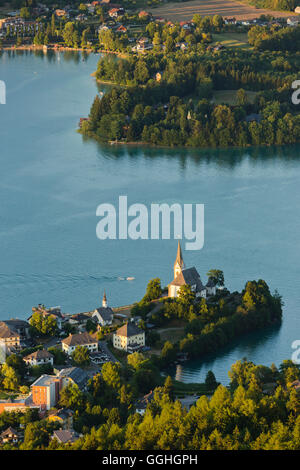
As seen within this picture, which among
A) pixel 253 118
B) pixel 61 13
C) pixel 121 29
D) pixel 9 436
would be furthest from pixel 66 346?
pixel 61 13

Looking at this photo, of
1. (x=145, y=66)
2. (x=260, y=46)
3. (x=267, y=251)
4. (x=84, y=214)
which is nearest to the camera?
(x=267, y=251)

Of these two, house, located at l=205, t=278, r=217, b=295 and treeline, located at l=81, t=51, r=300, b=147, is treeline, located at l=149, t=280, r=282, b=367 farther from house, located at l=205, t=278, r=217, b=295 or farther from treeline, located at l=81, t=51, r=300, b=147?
treeline, located at l=81, t=51, r=300, b=147

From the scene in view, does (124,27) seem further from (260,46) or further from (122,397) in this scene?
(122,397)

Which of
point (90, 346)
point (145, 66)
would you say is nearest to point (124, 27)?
point (145, 66)

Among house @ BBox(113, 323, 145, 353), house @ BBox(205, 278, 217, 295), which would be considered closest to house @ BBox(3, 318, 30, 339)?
house @ BBox(113, 323, 145, 353)

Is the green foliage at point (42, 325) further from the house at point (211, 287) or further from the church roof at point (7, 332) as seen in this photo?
the house at point (211, 287)

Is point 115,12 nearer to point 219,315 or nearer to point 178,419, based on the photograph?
point 219,315

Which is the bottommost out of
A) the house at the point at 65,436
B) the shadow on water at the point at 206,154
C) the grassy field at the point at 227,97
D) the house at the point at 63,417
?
the house at the point at 65,436

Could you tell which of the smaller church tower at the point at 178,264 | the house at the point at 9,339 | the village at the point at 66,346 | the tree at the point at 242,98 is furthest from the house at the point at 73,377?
the tree at the point at 242,98
